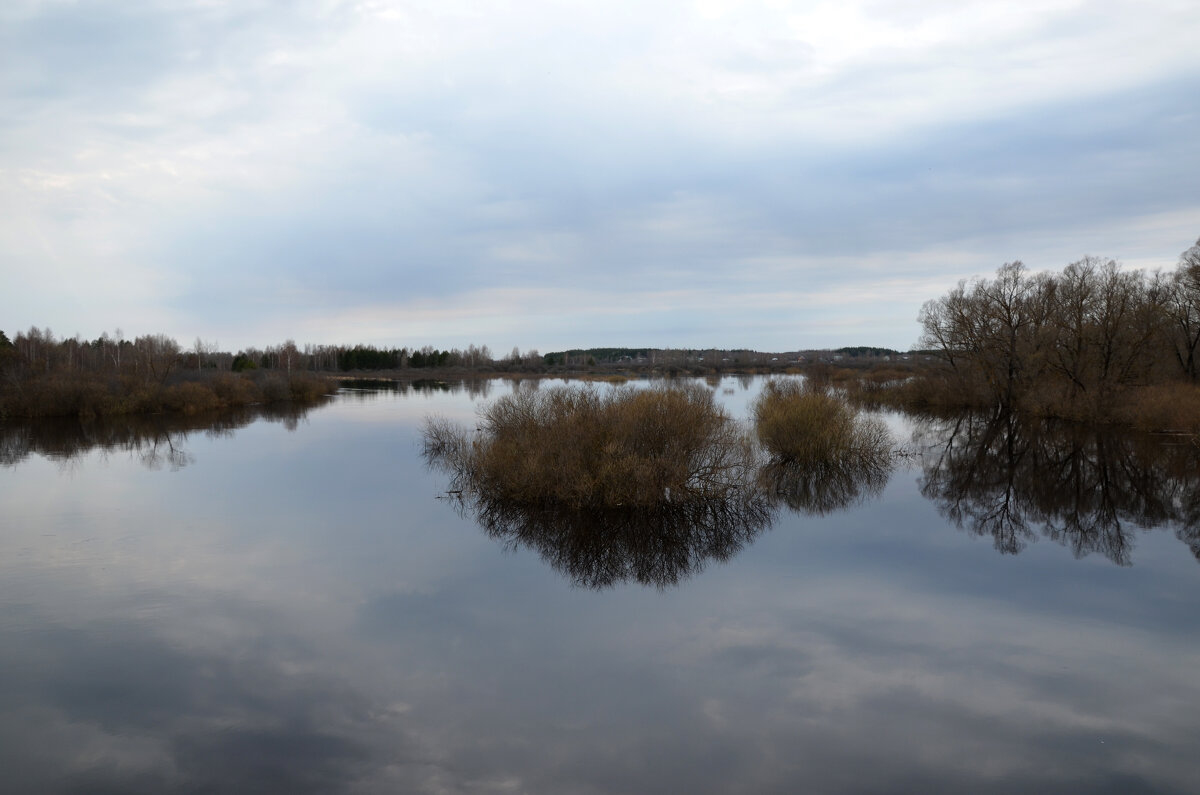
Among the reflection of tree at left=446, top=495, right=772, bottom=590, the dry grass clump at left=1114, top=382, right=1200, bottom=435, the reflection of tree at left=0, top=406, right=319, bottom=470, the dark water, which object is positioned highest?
the dry grass clump at left=1114, top=382, right=1200, bottom=435

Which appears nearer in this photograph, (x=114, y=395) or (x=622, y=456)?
(x=622, y=456)

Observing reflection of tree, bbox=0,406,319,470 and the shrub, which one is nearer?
reflection of tree, bbox=0,406,319,470

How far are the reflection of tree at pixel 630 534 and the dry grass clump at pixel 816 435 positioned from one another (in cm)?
463

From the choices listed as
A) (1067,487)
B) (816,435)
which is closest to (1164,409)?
(1067,487)

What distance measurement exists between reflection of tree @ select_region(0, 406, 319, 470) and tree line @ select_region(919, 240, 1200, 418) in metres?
35.1

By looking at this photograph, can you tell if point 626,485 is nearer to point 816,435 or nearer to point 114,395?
point 816,435

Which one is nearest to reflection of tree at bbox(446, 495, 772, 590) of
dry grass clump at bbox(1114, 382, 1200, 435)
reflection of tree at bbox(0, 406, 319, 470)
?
reflection of tree at bbox(0, 406, 319, 470)

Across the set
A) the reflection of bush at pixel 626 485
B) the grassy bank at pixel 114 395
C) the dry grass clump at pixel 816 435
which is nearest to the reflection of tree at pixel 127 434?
the grassy bank at pixel 114 395

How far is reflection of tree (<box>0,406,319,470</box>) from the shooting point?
22172 millimetres

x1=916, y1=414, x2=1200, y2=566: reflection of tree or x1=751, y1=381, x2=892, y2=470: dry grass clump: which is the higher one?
x1=751, y1=381, x2=892, y2=470: dry grass clump

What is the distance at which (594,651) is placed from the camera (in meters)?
7.62

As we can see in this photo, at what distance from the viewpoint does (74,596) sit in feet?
30.4

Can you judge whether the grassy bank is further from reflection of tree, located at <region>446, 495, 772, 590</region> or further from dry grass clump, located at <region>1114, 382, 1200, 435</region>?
dry grass clump, located at <region>1114, 382, 1200, 435</region>

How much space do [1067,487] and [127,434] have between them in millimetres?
32103
